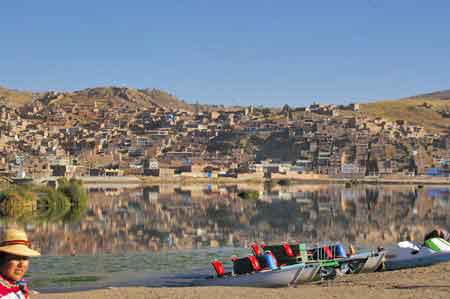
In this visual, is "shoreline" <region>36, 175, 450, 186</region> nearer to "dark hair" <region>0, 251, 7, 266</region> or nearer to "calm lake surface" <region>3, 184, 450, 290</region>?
"calm lake surface" <region>3, 184, 450, 290</region>

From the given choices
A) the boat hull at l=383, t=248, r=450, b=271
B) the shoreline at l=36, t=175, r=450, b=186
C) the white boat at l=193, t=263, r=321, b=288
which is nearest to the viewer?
the white boat at l=193, t=263, r=321, b=288

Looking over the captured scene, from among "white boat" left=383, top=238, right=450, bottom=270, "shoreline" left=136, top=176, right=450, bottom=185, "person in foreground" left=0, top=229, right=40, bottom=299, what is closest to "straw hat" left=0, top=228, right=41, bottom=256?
"person in foreground" left=0, top=229, right=40, bottom=299

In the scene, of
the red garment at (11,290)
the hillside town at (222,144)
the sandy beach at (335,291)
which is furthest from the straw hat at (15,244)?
the hillside town at (222,144)

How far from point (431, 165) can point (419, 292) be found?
414 ft

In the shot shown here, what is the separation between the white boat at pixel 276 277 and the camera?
16.6m

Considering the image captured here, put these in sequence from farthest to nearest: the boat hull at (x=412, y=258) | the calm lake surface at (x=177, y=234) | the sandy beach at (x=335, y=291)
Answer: the calm lake surface at (x=177, y=234), the boat hull at (x=412, y=258), the sandy beach at (x=335, y=291)

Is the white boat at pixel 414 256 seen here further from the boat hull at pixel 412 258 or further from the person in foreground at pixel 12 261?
the person in foreground at pixel 12 261

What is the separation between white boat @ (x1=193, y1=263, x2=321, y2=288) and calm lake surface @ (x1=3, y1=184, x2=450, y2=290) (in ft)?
5.33

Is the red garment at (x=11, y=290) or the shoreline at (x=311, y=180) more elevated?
the red garment at (x=11, y=290)

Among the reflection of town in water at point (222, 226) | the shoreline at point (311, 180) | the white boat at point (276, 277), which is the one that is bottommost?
the shoreline at point (311, 180)

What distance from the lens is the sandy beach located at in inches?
553

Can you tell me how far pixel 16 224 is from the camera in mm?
35812

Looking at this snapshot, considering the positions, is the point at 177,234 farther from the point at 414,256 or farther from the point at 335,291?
the point at 335,291

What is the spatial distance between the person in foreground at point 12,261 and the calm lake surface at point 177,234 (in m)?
12.9
